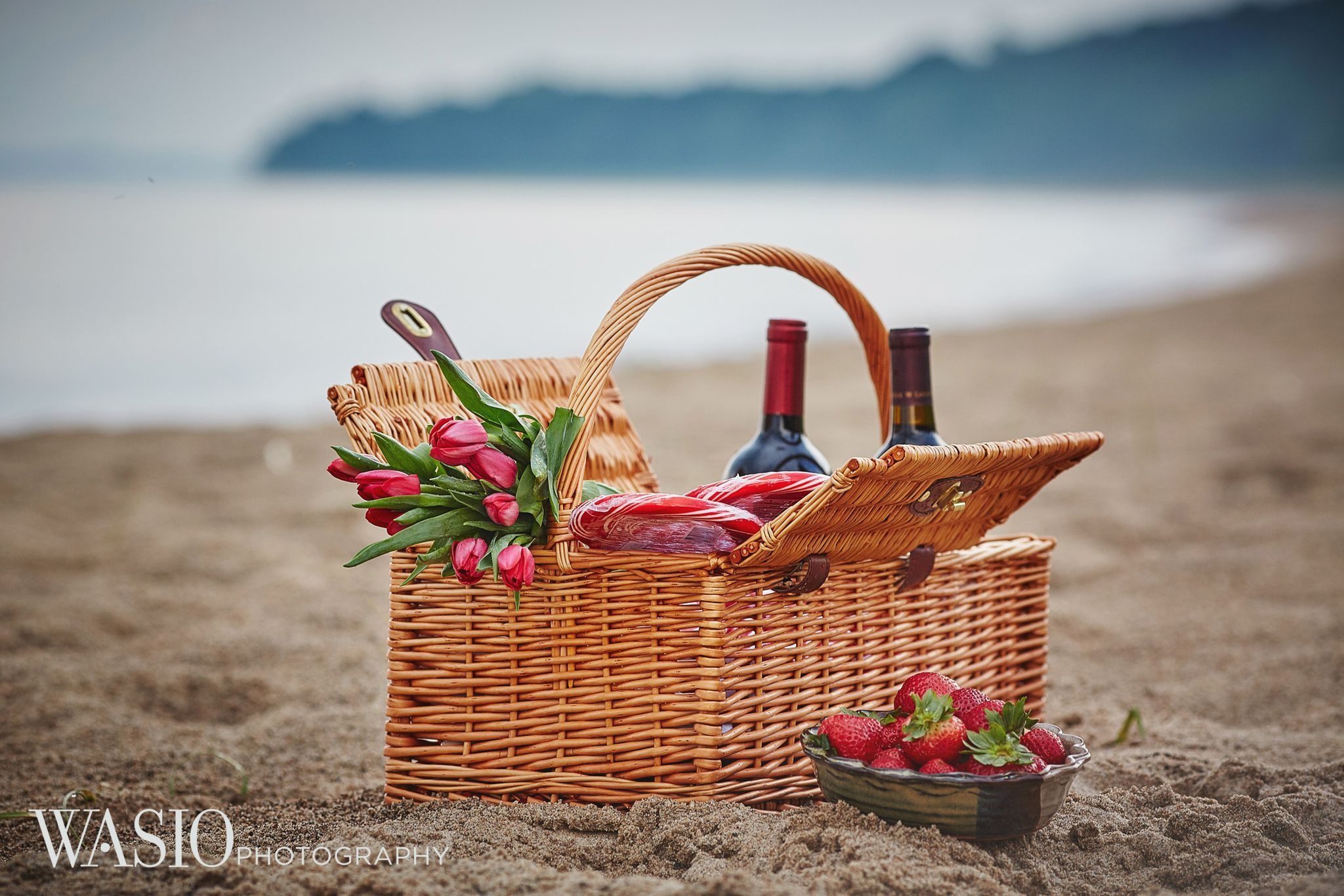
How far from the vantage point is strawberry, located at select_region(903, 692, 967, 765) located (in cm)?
127

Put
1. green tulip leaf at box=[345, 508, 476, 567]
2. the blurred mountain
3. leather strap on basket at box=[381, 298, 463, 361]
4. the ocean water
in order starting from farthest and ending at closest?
1. the blurred mountain
2. the ocean water
3. leather strap on basket at box=[381, 298, 463, 361]
4. green tulip leaf at box=[345, 508, 476, 567]

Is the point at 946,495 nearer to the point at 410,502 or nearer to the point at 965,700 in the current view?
the point at 965,700

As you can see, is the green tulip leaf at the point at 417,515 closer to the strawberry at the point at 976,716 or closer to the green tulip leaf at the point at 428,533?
the green tulip leaf at the point at 428,533

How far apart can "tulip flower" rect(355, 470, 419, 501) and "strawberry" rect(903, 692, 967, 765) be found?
68 centimetres

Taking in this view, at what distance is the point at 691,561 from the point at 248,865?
26.0 inches

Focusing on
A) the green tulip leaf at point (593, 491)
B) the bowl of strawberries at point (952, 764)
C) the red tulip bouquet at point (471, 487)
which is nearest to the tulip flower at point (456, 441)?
the red tulip bouquet at point (471, 487)

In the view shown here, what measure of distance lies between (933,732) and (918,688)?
9 cm

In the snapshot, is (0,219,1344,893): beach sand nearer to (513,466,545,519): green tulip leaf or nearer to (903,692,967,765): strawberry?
(903,692,967,765): strawberry

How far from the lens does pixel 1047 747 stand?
4.26 ft

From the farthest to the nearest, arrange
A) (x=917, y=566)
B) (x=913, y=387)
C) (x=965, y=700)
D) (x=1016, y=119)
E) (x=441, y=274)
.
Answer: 1. (x=1016, y=119)
2. (x=441, y=274)
3. (x=913, y=387)
4. (x=917, y=566)
5. (x=965, y=700)

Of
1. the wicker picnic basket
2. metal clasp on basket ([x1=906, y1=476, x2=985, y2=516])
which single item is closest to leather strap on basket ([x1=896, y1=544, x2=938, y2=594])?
the wicker picnic basket

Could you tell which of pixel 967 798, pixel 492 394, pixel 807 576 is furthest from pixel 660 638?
pixel 492 394

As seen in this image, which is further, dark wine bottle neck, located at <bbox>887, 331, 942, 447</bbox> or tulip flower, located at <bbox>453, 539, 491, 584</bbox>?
dark wine bottle neck, located at <bbox>887, 331, 942, 447</bbox>

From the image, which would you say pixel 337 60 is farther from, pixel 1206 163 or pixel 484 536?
pixel 1206 163
